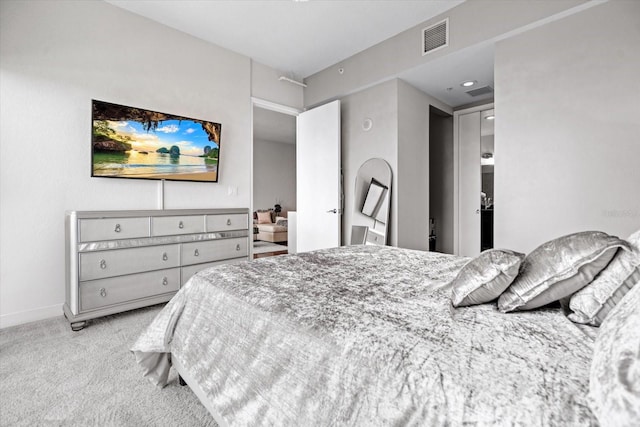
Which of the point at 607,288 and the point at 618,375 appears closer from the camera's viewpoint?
the point at 618,375

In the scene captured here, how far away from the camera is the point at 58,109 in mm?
2738

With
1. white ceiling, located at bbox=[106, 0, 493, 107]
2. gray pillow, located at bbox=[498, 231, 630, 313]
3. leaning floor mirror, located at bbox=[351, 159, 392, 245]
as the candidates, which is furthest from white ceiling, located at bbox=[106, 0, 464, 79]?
gray pillow, located at bbox=[498, 231, 630, 313]

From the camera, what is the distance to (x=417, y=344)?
2.55 feet

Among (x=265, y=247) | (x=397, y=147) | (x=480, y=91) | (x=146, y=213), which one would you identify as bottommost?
(x=265, y=247)

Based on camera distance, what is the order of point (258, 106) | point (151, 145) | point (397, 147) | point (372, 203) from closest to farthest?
1. point (151, 145)
2. point (397, 147)
3. point (372, 203)
4. point (258, 106)

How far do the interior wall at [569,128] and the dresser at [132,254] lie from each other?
9.98ft

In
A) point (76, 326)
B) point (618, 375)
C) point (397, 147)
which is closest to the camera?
point (618, 375)

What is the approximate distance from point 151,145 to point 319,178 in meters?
2.15

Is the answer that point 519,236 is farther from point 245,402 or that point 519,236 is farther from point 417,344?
point 245,402

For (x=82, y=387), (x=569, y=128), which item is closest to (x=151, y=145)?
(x=82, y=387)

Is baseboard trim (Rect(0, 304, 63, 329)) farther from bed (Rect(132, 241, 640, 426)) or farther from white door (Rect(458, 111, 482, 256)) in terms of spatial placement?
white door (Rect(458, 111, 482, 256))

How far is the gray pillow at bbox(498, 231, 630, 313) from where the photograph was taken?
906 millimetres

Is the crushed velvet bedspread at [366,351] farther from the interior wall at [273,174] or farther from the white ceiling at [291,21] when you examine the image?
the interior wall at [273,174]

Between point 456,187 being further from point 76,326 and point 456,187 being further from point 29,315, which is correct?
point 29,315
